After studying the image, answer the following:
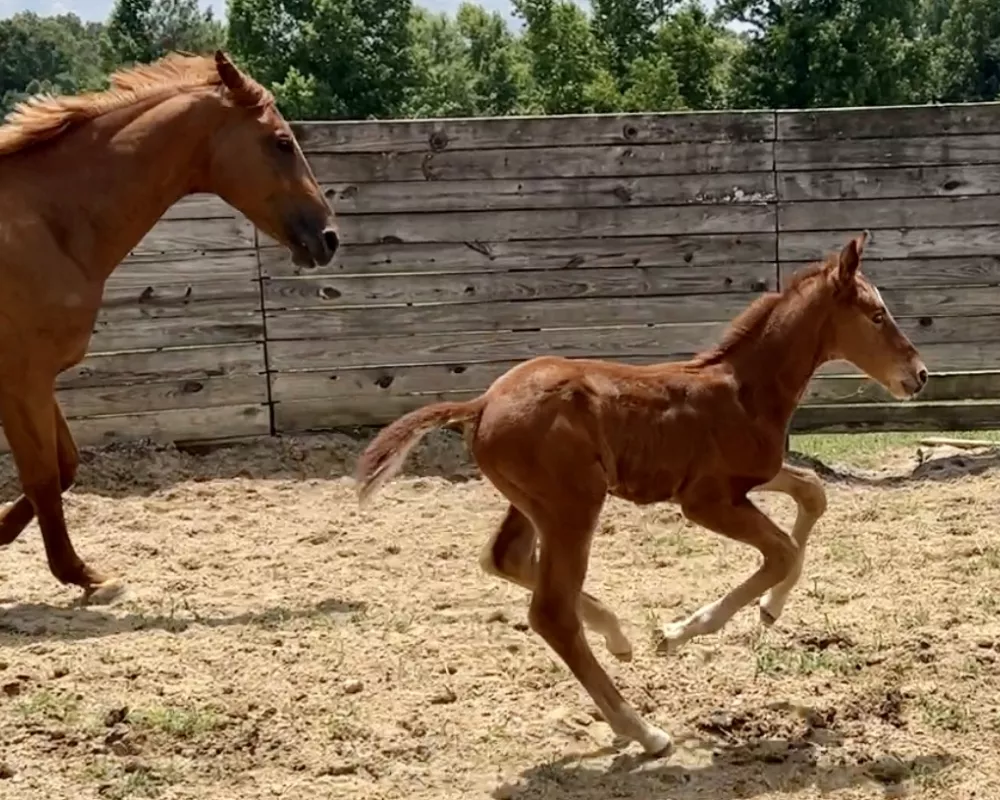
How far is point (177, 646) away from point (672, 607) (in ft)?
6.25

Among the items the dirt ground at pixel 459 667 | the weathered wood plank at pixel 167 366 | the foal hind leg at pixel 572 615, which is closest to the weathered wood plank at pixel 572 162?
the weathered wood plank at pixel 167 366

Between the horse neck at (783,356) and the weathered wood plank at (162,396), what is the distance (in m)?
4.31

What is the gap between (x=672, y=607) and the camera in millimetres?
5141

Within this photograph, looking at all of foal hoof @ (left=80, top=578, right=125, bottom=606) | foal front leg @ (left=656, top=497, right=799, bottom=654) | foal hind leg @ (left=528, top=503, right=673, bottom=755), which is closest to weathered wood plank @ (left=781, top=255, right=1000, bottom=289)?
foal front leg @ (left=656, top=497, right=799, bottom=654)

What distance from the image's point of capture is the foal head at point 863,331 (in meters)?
4.36

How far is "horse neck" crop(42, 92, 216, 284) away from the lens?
17.4 feet

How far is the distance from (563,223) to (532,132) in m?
0.59

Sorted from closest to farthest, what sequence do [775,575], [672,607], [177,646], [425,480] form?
[775,575] → [177,646] → [672,607] → [425,480]

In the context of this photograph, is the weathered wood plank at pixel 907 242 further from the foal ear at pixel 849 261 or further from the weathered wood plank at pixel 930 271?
the foal ear at pixel 849 261

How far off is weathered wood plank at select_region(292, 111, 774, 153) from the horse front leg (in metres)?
3.20

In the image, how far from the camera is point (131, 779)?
3.54 m

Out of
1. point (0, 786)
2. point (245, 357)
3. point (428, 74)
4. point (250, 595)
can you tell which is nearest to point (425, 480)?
point (245, 357)

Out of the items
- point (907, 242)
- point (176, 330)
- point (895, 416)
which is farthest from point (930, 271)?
point (176, 330)

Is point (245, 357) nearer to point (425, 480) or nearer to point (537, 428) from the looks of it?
point (425, 480)
